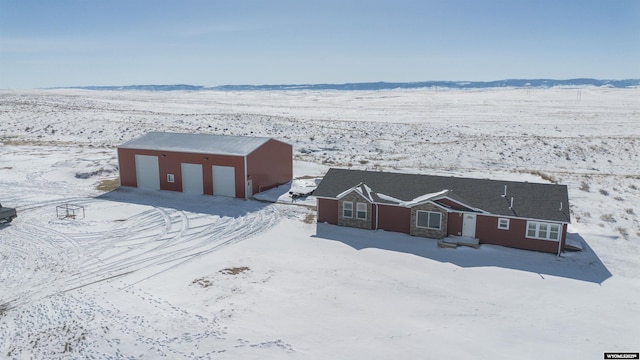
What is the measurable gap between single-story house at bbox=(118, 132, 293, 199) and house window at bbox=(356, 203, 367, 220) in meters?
8.87

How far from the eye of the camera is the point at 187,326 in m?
15.5

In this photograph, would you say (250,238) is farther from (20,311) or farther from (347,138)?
(347,138)

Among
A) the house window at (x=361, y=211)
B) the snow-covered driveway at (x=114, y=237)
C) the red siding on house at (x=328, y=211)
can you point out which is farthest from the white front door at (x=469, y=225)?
the snow-covered driveway at (x=114, y=237)

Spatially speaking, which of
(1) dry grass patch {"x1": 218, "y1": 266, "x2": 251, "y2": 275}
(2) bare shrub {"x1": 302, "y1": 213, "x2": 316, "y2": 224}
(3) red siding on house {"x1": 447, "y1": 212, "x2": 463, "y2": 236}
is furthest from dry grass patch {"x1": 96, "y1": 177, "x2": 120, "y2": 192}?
(3) red siding on house {"x1": 447, "y1": 212, "x2": 463, "y2": 236}

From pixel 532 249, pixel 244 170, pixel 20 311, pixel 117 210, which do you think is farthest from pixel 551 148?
Result: pixel 20 311

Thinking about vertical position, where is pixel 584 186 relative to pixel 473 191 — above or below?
below

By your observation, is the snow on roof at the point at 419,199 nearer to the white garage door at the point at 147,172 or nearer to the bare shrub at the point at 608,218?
the bare shrub at the point at 608,218

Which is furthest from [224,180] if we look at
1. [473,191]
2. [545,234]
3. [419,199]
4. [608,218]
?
[608,218]

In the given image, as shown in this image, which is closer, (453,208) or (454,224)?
(453,208)

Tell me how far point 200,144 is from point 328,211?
12.1m

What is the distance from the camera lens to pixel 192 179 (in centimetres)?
3269

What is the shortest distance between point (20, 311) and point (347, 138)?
46.8m

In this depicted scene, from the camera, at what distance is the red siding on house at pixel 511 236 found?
74.1 ft

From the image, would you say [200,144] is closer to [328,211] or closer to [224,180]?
[224,180]
